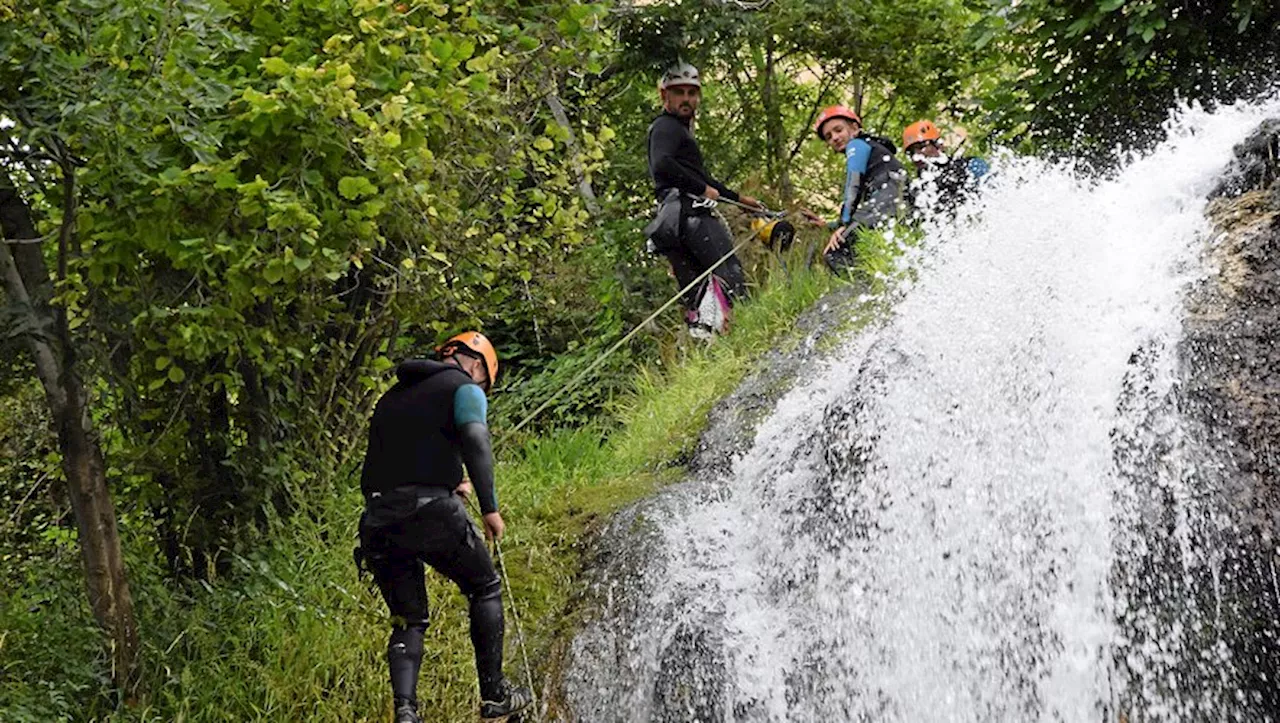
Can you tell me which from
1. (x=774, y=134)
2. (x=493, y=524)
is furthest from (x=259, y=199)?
(x=774, y=134)

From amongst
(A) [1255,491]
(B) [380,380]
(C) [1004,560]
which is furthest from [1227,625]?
(B) [380,380]

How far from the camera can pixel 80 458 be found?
20.5ft

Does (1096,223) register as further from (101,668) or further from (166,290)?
(101,668)

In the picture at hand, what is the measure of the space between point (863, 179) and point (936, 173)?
20.8 inches

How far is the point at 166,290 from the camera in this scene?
630 centimetres

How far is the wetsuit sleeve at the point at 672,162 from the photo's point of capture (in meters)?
8.89

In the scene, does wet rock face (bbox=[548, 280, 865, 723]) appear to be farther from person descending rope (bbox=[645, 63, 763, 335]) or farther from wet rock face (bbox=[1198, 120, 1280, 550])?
wet rock face (bbox=[1198, 120, 1280, 550])

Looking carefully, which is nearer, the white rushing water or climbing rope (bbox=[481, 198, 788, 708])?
the white rushing water

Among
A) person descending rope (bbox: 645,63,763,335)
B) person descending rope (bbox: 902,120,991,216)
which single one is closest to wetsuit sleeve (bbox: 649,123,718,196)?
person descending rope (bbox: 645,63,763,335)

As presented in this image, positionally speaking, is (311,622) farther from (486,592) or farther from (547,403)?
(547,403)

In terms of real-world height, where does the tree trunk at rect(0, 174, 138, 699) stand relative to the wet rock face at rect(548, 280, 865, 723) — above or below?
above

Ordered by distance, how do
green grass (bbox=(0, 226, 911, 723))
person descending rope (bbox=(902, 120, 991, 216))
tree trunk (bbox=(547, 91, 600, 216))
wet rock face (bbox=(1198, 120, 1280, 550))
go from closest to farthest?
wet rock face (bbox=(1198, 120, 1280, 550)) → green grass (bbox=(0, 226, 911, 723)) → tree trunk (bbox=(547, 91, 600, 216)) → person descending rope (bbox=(902, 120, 991, 216))

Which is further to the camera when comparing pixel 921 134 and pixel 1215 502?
pixel 921 134

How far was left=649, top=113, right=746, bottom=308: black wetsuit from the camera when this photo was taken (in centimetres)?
891
